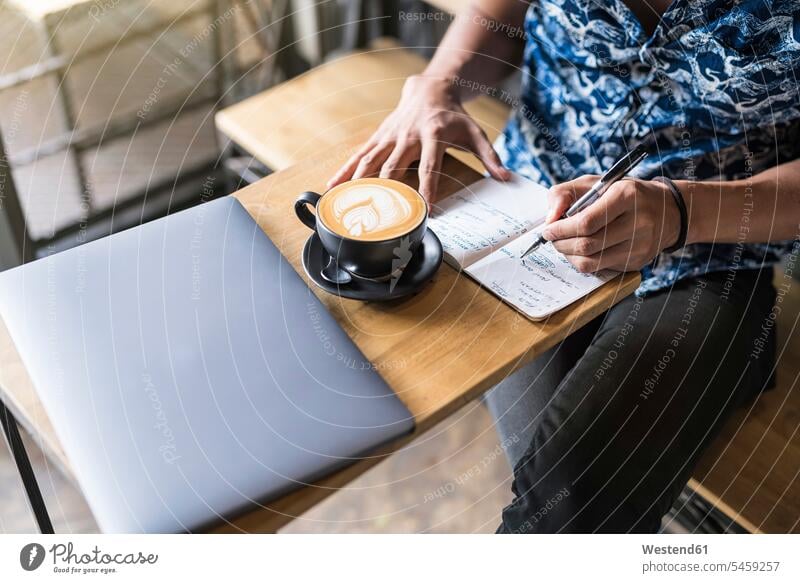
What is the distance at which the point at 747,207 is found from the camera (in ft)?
2.26

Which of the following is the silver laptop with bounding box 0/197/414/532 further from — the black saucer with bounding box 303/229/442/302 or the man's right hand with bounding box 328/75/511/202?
the man's right hand with bounding box 328/75/511/202

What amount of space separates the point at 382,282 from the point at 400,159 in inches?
6.0

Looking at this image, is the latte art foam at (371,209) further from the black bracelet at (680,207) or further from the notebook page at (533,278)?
the black bracelet at (680,207)

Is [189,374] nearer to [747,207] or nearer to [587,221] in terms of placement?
[587,221]

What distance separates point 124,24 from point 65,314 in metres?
1.00

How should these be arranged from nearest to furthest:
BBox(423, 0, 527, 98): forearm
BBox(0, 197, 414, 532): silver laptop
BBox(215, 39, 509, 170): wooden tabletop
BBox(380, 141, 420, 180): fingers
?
BBox(0, 197, 414, 532): silver laptop → BBox(380, 141, 420, 180): fingers → BBox(423, 0, 527, 98): forearm → BBox(215, 39, 509, 170): wooden tabletop

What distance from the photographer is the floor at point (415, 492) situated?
38.8 inches

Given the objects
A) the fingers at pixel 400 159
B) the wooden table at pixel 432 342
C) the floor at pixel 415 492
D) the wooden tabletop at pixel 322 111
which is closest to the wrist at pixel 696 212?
the wooden table at pixel 432 342

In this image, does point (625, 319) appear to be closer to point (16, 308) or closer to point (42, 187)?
point (16, 308)

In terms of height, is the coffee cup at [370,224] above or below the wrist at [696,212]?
above

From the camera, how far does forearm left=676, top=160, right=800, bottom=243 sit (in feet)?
2.19

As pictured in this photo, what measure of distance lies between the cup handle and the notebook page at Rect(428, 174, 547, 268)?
0.09 metres

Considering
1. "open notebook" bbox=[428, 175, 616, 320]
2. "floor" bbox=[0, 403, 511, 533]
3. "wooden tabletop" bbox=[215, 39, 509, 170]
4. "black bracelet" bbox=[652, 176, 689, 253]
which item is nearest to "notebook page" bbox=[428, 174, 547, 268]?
"open notebook" bbox=[428, 175, 616, 320]
